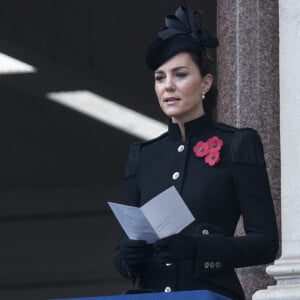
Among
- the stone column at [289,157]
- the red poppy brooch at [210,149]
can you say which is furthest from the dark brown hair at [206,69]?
the stone column at [289,157]

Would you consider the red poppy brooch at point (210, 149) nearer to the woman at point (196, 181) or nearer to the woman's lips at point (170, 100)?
the woman at point (196, 181)

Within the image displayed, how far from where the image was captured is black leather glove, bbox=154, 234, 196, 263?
6723mm

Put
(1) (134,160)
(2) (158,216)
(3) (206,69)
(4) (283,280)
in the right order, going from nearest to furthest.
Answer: (2) (158,216)
(3) (206,69)
(1) (134,160)
(4) (283,280)

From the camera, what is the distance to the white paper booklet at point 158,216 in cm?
671

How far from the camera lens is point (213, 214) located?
7.01m

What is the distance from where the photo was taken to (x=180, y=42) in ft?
23.6

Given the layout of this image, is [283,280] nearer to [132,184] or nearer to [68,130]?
[132,184]

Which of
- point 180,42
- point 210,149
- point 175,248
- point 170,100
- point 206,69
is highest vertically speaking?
point 180,42

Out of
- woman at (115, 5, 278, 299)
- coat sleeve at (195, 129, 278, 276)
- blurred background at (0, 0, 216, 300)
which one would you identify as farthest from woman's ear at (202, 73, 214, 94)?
blurred background at (0, 0, 216, 300)

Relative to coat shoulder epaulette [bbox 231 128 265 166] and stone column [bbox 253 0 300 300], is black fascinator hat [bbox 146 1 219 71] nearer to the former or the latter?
coat shoulder epaulette [bbox 231 128 265 166]

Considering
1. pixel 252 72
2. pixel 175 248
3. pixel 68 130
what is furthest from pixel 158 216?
pixel 68 130

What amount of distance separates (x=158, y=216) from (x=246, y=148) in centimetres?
56

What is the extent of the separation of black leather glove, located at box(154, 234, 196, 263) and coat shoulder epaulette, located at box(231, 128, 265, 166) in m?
0.45

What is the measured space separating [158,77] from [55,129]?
10.4 meters
